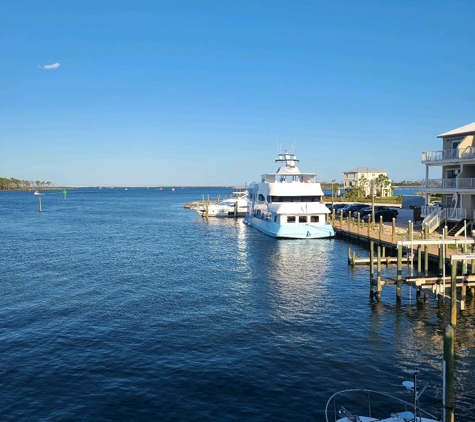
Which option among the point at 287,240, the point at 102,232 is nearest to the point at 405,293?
the point at 287,240

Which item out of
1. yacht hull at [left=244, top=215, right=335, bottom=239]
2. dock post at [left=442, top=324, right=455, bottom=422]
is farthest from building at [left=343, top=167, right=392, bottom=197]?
dock post at [left=442, top=324, right=455, bottom=422]

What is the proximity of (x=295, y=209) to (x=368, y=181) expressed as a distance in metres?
69.3

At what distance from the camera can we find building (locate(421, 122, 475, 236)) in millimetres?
35781

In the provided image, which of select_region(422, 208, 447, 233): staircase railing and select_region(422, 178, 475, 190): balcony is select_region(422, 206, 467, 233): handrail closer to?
select_region(422, 208, 447, 233): staircase railing

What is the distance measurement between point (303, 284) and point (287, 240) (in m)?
18.9

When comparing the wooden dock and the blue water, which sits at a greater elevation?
the wooden dock

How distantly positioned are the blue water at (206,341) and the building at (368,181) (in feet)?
234

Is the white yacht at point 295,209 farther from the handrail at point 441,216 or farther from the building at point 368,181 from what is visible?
the building at point 368,181

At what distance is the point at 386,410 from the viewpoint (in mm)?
12625

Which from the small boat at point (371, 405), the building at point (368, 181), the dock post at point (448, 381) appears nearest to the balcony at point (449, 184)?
the small boat at point (371, 405)

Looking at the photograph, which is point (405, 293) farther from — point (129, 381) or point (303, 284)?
point (129, 381)

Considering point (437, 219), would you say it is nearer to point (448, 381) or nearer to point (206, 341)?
point (206, 341)

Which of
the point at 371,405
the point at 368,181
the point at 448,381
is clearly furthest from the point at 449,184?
the point at 368,181

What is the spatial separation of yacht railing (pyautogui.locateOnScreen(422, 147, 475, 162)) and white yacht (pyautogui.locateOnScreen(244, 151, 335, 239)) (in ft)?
36.9
